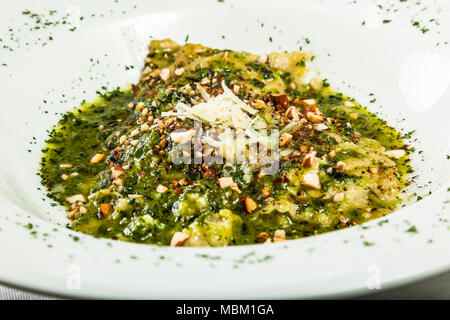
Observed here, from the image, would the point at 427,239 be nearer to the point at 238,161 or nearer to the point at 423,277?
the point at 423,277

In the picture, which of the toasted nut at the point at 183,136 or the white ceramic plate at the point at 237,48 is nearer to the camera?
the white ceramic plate at the point at 237,48

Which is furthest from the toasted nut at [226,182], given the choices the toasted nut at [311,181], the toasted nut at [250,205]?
the toasted nut at [311,181]

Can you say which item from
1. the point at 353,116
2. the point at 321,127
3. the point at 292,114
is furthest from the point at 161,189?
the point at 353,116

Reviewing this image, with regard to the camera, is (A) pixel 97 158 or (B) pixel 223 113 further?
(A) pixel 97 158

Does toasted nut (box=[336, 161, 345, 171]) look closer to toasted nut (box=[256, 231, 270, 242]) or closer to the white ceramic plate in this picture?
the white ceramic plate

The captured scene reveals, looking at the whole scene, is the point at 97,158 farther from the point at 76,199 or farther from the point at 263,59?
the point at 263,59

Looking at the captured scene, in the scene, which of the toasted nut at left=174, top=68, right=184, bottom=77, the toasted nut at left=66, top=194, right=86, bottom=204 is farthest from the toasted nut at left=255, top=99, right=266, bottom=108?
the toasted nut at left=66, top=194, right=86, bottom=204

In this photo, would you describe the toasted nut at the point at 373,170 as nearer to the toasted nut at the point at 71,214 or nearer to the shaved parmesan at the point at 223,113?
the shaved parmesan at the point at 223,113
